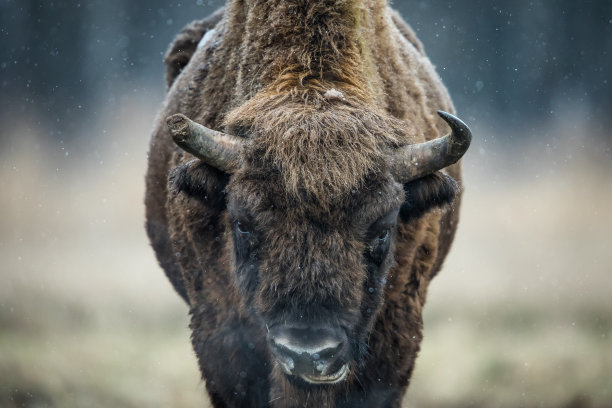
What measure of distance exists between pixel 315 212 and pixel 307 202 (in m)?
0.05

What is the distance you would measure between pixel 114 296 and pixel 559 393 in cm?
535

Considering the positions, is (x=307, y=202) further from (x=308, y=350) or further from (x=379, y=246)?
(x=308, y=350)

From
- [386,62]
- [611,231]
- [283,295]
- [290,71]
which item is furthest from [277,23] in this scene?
[611,231]

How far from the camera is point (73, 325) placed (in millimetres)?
8273

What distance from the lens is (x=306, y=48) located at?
3.60m

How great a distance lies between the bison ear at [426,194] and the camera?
11.5ft

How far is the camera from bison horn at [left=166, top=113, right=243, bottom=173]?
125 inches

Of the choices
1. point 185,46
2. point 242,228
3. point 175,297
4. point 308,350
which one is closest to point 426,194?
point 242,228

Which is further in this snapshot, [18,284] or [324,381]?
[18,284]

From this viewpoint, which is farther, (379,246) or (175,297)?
(175,297)

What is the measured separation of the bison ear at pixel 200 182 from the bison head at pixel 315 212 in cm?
9

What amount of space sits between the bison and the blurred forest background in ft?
10.2

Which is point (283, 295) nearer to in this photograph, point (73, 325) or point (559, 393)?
point (559, 393)

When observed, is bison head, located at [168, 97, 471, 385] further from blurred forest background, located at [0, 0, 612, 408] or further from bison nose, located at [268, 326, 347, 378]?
blurred forest background, located at [0, 0, 612, 408]
